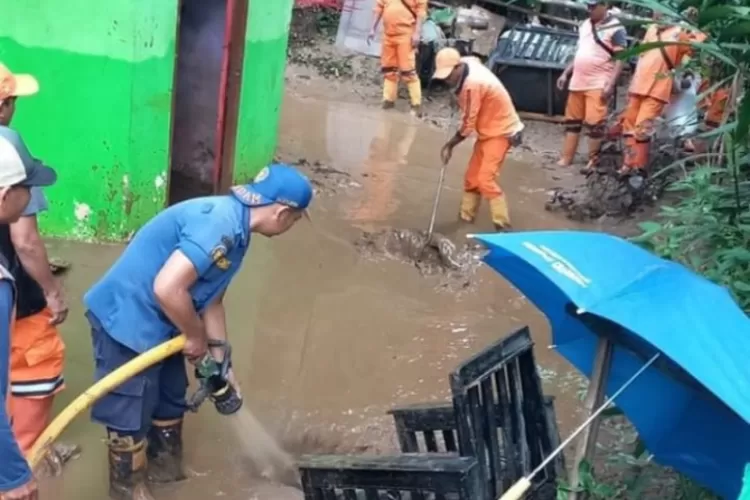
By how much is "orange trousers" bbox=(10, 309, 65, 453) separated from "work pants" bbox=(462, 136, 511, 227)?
4748 mm

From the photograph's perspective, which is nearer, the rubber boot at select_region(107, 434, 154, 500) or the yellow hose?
the yellow hose

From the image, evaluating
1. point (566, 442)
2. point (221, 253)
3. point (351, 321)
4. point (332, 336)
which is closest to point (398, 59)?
point (351, 321)

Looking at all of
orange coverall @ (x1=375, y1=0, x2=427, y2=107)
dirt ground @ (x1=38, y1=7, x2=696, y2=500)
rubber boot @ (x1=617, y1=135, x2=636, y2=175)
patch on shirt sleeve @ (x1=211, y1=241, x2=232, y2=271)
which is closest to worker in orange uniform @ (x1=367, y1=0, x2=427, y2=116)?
orange coverall @ (x1=375, y1=0, x2=427, y2=107)

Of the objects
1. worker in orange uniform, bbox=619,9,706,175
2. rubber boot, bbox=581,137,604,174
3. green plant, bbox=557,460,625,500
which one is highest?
green plant, bbox=557,460,625,500

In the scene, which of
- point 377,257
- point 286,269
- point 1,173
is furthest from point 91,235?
point 1,173

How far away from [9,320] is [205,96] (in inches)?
199

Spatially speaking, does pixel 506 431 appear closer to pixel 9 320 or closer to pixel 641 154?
pixel 9 320

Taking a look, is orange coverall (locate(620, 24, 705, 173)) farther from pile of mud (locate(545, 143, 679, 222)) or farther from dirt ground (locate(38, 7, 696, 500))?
dirt ground (locate(38, 7, 696, 500))

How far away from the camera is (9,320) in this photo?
2586mm

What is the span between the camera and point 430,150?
34.5ft

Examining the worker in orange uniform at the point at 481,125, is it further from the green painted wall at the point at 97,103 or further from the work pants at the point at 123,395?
the work pants at the point at 123,395

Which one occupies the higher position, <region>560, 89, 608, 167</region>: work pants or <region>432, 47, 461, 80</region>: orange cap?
<region>432, 47, 461, 80</region>: orange cap

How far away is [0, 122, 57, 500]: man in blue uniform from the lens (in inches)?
101

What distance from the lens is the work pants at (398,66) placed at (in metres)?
12.0
